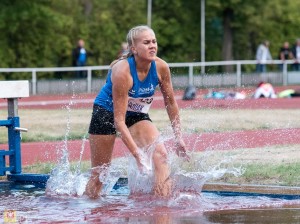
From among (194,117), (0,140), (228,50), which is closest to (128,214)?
(0,140)

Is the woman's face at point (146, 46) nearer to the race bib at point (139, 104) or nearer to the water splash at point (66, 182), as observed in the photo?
the race bib at point (139, 104)

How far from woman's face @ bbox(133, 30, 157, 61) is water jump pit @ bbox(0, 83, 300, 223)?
1173 millimetres

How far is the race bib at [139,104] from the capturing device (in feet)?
34.5

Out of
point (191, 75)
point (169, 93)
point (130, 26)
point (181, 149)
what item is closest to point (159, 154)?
point (181, 149)

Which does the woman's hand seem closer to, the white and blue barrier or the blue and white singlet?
the blue and white singlet

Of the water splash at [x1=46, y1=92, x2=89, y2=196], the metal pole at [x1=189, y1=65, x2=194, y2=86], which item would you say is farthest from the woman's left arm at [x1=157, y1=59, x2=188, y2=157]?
the metal pole at [x1=189, y1=65, x2=194, y2=86]

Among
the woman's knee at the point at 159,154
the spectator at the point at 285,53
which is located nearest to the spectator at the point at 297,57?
the spectator at the point at 285,53

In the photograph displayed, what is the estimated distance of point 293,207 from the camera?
10.1 meters

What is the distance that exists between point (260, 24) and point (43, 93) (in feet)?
43.4

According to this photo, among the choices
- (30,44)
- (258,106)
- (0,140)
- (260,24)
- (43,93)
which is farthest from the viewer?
(260,24)

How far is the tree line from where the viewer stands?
3825 cm

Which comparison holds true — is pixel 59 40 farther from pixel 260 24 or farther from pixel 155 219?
pixel 155 219

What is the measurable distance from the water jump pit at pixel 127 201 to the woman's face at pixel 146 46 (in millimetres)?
1173

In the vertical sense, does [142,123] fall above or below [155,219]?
above
